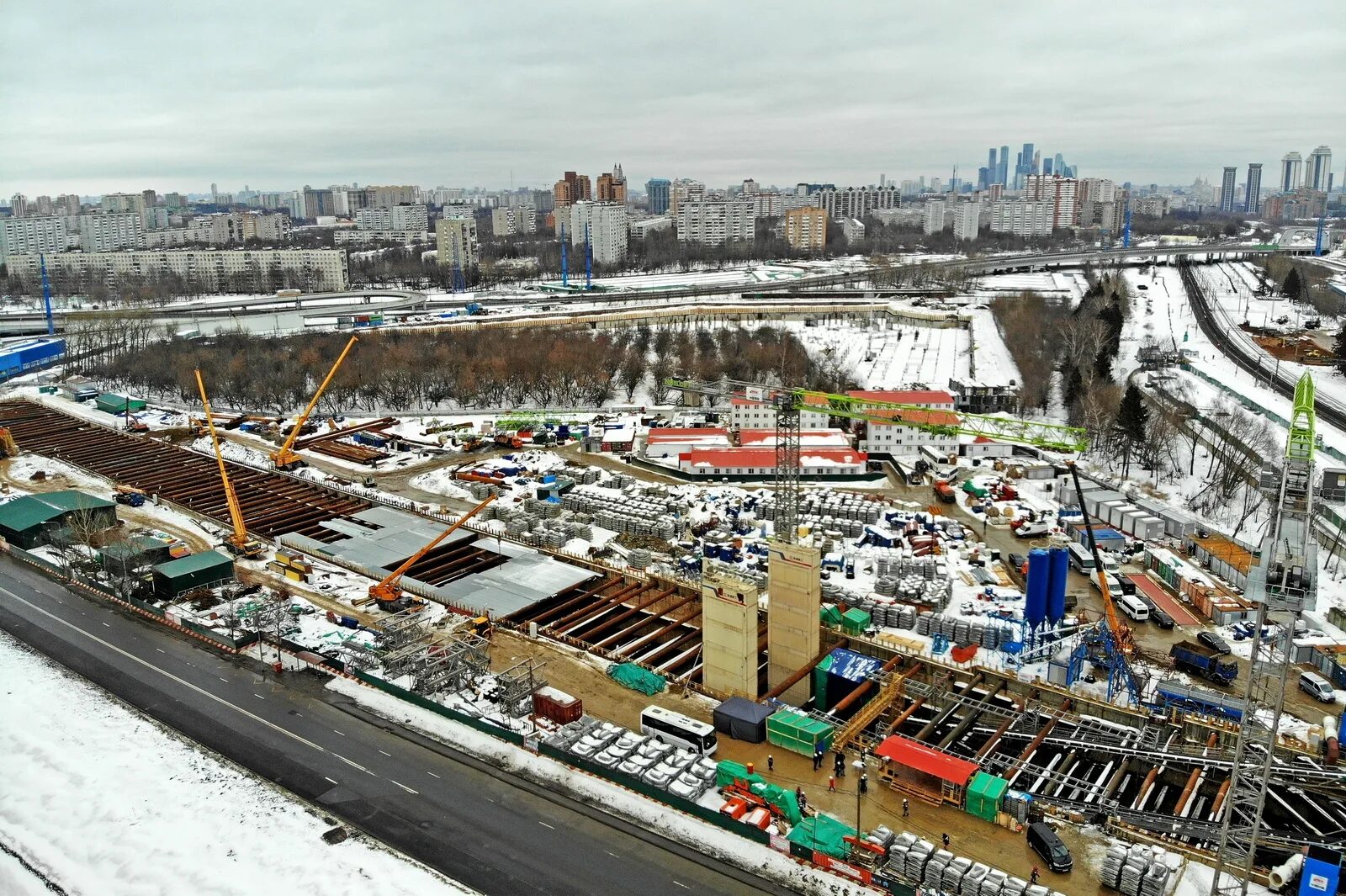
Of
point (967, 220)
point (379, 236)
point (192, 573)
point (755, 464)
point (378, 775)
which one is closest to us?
point (378, 775)

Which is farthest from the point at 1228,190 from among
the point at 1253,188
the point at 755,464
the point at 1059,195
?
the point at 755,464

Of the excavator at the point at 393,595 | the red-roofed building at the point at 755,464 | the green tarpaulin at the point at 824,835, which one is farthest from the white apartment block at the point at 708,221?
the green tarpaulin at the point at 824,835

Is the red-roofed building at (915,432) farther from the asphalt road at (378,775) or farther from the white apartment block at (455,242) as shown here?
the white apartment block at (455,242)

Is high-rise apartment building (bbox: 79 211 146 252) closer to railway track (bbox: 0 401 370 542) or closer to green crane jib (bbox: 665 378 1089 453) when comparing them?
railway track (bbox: 0 401 370 542)

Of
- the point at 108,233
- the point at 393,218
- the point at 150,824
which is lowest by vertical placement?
the point at 150,824

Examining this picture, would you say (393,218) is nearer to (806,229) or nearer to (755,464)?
(806,229)

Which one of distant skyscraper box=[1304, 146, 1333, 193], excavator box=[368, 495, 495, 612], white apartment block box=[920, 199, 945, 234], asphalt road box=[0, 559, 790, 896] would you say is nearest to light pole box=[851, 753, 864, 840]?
asphalt road box=[0, 559, 790, 896]
